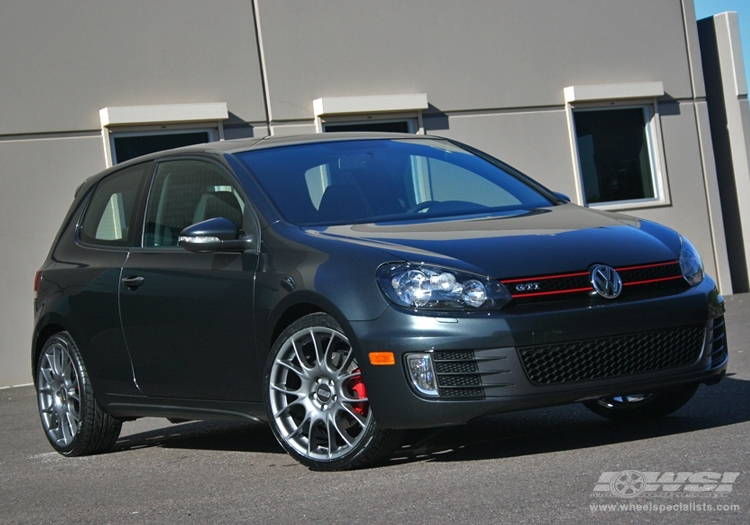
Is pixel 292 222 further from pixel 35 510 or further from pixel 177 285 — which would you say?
pixel 35 510

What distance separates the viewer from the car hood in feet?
15.5

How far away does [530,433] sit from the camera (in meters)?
5.68

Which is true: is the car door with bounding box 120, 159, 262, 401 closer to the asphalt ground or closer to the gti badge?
the asphalt ground

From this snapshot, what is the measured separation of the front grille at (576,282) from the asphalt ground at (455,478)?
0.67 metres

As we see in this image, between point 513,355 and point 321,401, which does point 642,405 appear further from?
point 321,401

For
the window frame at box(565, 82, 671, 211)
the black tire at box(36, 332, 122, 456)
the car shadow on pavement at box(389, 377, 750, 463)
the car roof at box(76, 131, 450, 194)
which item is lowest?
the car shadow on pavement at box(389, 377, 750, 463)

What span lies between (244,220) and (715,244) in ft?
35.4

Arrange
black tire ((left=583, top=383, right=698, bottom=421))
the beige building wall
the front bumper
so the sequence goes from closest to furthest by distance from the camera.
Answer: the front bumper → black tire ((left=583, top=383, right=698, bottom=421)) → the beige building wall

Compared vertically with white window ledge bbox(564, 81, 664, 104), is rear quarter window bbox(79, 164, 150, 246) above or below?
below

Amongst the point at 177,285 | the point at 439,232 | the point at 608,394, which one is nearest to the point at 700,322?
the point at 608,394

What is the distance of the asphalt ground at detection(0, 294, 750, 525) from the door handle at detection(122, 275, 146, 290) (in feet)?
3.05

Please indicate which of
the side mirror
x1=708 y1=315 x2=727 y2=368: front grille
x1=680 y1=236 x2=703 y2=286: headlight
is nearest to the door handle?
the side mirror

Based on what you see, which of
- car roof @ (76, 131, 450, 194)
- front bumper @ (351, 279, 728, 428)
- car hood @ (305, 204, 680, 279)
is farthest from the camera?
car roof @ (76, 131, 450, 194)

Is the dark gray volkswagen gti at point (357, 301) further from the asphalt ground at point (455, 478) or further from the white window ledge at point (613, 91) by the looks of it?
the white window ledge at point (613, 91)
